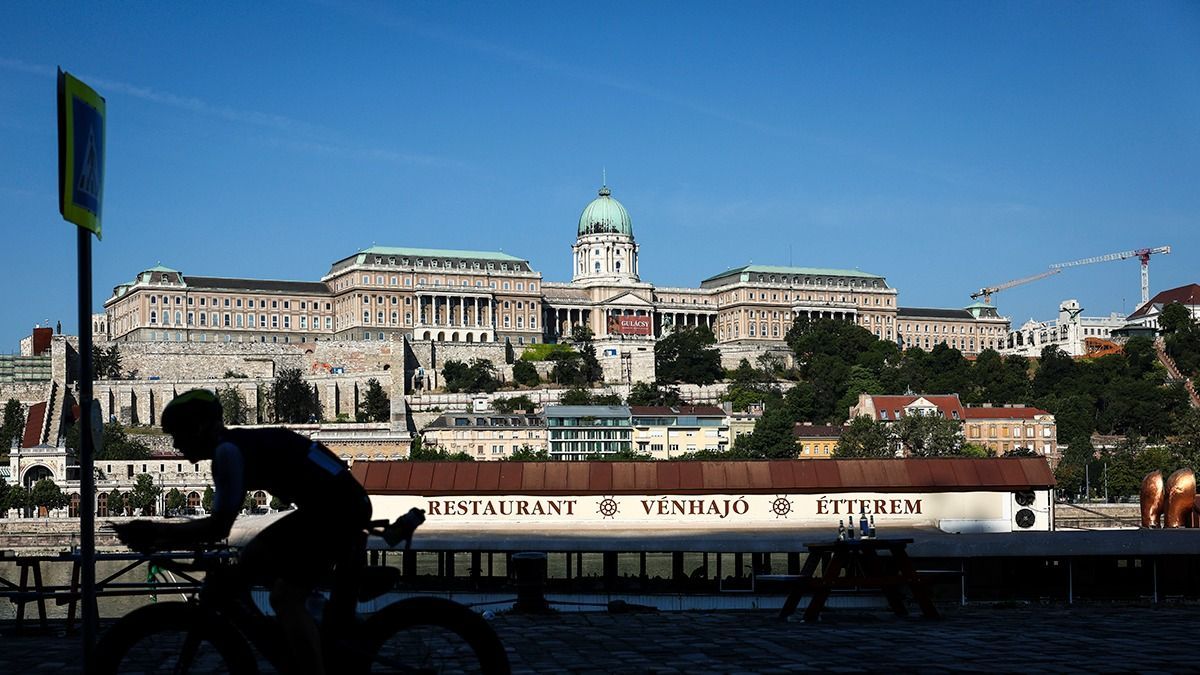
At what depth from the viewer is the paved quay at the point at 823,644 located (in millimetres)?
11352

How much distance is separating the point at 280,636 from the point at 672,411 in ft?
370

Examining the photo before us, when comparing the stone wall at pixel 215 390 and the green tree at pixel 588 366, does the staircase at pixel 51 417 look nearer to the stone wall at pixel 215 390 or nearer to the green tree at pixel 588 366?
the stone wall at pixel 215 390

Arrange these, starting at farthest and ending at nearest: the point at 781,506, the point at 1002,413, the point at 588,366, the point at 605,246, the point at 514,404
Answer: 1. the point at 605,246
2. the point at 588,366
3. the point at 514,404
4. the point at 1002,413
5. the point at 781,506

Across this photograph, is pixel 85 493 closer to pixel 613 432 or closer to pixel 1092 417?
pixel 613 432

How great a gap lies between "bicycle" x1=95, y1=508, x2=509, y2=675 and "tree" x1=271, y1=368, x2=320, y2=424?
380ft

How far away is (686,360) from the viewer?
154 meters

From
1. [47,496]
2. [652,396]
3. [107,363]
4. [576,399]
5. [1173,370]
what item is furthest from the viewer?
[1173,370]

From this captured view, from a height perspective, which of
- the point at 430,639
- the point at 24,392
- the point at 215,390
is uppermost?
the point at 24,392

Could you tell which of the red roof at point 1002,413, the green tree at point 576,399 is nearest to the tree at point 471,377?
the green tree at point 576,399

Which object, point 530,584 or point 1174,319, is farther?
point 1174,319

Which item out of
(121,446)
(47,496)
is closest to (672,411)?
(121,446)

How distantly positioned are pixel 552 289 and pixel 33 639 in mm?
165593

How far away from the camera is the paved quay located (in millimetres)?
11352

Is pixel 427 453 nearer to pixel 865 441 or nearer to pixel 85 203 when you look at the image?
pixel 865 441
